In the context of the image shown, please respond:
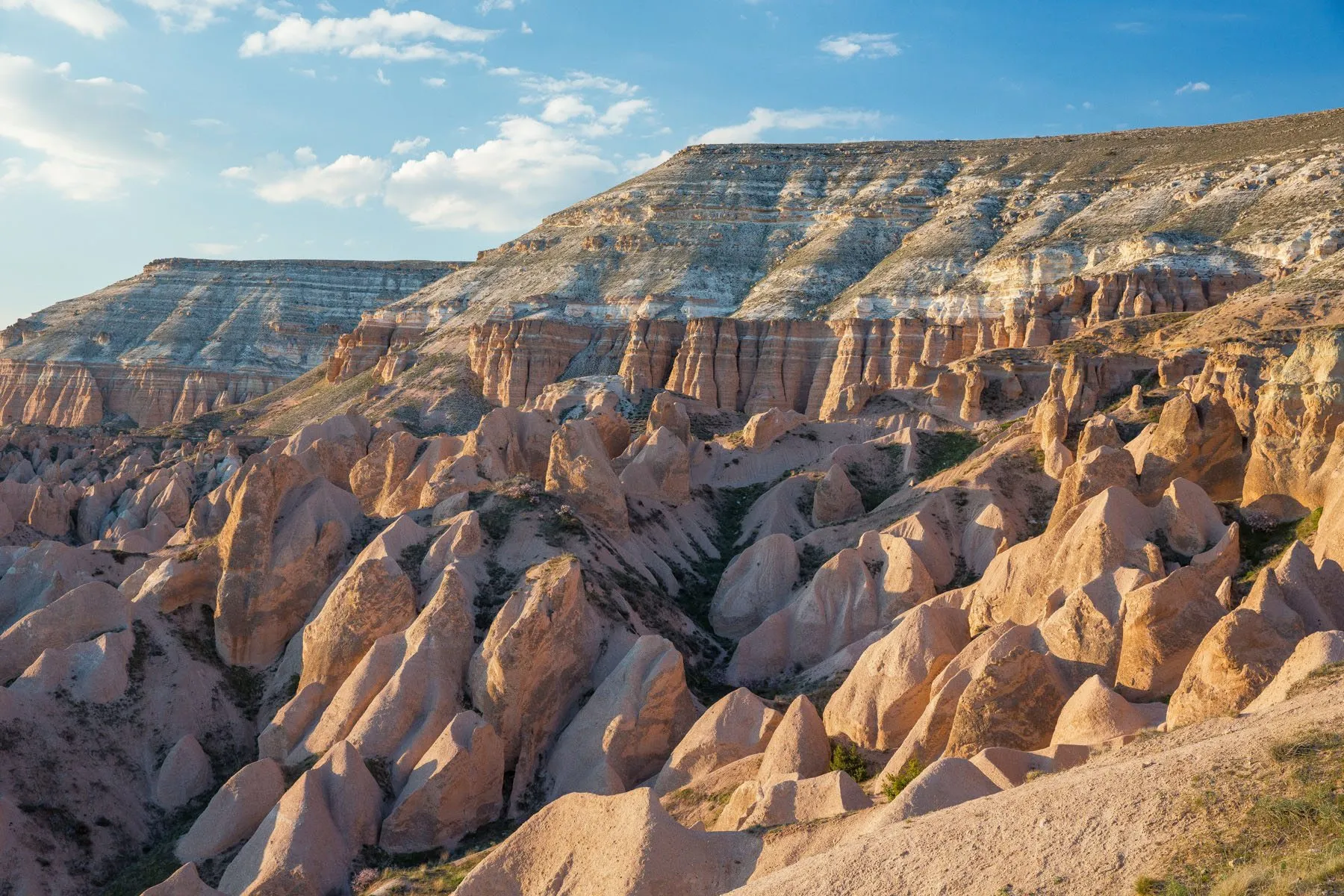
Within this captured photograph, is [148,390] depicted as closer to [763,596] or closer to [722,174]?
[722,174]

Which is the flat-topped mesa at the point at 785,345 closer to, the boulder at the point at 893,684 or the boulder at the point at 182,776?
the boulder at the point at 893,684

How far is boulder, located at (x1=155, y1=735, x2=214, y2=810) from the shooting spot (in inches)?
1259

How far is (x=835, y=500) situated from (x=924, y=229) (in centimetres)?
8069

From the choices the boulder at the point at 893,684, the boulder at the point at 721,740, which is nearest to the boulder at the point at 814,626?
the boulder at the point at 893,684

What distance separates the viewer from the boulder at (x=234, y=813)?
28.5 m

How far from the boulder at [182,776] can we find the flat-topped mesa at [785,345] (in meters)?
59.3

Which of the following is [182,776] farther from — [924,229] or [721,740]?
[924,229]

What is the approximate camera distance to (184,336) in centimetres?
16350

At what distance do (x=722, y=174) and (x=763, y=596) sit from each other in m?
114

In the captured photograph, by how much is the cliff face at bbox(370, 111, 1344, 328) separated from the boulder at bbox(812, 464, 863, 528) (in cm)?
4716

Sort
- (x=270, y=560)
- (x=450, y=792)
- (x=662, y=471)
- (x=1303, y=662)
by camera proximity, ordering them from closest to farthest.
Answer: (x=1303, y=662) < (x=450, y=792) < (x=270, y=560) < (x=662, y=471)

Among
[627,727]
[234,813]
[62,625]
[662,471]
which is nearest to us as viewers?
[234,813]

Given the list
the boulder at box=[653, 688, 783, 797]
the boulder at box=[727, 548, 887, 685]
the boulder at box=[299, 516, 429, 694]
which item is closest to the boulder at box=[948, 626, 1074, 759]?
the boulder at box=[653, 688, 783, 797]

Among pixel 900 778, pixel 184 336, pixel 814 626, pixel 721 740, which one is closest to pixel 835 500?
pixel 814 626
